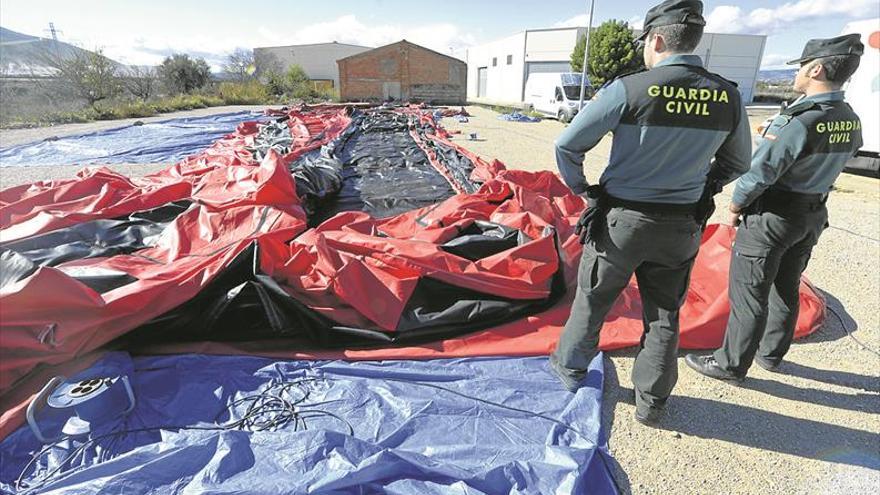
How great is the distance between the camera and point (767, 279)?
2.13m

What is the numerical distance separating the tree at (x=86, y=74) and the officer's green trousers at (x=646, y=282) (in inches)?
849

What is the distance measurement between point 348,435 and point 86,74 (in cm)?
2223

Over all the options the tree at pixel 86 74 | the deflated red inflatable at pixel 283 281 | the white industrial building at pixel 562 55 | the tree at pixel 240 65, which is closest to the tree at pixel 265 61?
the tree at pixel 240 65

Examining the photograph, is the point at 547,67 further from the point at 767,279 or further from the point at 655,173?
the point at 655,173

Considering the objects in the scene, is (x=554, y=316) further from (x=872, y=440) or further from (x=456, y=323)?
(x=872, y=440)

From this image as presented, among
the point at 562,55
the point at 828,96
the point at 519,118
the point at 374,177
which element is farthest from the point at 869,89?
the point at 562,55

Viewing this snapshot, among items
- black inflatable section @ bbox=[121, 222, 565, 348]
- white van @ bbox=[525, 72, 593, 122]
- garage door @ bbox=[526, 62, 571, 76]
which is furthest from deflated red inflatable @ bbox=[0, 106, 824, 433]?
garage door @ bbox=[526, 62, 571, 76]

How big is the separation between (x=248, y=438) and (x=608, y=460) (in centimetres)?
147

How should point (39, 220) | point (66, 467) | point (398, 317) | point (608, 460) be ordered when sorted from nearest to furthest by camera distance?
1. point (66, 467)
2. point (608, 460)
3. point (398, 317)
4. point (39, 220)

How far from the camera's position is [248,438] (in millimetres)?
1676

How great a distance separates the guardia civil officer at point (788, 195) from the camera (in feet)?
6.33

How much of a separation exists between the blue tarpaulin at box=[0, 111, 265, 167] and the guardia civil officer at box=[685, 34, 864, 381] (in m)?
8.66

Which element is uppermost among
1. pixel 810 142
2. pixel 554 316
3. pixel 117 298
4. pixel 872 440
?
pixel 810 142

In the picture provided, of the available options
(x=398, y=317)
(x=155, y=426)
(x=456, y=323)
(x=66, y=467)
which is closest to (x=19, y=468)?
(x=66, y=467)
